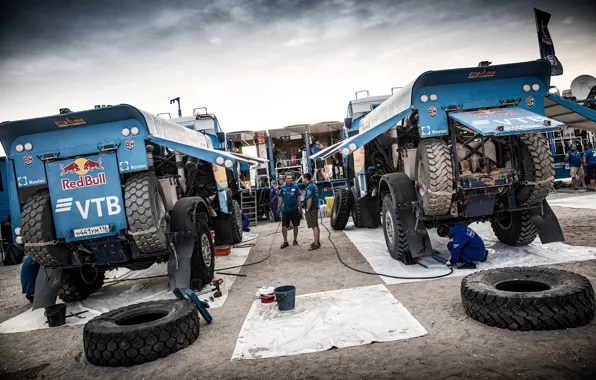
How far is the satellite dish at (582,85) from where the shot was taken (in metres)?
13.4

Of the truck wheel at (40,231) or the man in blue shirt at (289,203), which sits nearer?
the truck wheel at (40,231)

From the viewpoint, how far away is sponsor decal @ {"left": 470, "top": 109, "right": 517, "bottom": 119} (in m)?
5.75

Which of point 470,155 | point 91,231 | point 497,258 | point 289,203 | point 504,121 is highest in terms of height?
point 504,121

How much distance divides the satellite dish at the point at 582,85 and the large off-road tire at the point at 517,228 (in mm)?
9255

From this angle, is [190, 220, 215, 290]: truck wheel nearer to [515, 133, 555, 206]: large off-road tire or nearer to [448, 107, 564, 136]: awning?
[448, 107, 564, 136]: awning

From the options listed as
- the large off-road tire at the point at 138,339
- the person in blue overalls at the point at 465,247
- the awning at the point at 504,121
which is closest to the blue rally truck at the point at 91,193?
the large off-road tire at the point at 138,339

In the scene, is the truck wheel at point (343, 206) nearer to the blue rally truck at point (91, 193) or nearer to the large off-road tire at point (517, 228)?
the large off-road tire at point (517, 228)

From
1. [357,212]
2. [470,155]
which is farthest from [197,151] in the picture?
[357,212]

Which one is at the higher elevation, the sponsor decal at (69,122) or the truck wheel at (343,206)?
the sponsor decal at (69,122)

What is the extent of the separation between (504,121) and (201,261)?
16.6 feet

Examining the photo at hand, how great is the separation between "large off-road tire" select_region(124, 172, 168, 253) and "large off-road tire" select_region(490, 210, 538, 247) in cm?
551

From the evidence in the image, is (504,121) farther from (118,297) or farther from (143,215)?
(118,297)

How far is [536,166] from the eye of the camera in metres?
5.98

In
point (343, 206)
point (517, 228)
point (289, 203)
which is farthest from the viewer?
point (343, 206)
